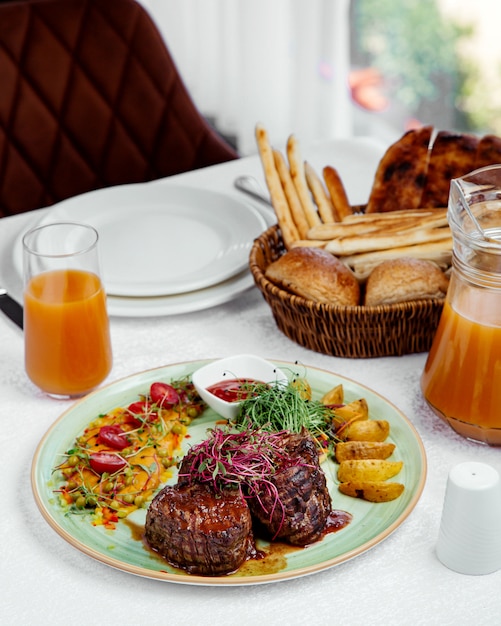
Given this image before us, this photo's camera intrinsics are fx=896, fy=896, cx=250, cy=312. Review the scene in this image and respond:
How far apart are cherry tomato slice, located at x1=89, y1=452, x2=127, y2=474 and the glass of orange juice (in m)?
0.20

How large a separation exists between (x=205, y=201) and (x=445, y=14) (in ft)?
8.34

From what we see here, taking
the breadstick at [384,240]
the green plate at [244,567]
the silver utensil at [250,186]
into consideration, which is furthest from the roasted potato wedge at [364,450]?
the silver utensil at [250,186]

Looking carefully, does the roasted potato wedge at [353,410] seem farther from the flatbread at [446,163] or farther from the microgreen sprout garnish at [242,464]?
the flatbread at [446,163]

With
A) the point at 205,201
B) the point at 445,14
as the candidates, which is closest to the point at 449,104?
the point at 445,14

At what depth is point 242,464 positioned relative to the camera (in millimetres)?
1017

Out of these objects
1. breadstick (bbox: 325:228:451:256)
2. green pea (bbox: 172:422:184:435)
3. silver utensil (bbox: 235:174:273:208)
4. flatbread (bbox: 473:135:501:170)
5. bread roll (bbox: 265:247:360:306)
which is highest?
flatbread (bbox: 473:135:501:170)

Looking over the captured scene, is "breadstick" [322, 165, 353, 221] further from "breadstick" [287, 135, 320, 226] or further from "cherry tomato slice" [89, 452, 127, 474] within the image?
"cherry tomato slice" [89, 452, 127, 474]

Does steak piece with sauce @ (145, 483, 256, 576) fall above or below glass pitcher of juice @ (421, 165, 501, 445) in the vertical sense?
below

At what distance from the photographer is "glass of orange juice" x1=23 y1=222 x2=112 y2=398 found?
127 cm

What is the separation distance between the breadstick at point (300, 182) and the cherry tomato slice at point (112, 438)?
56 centimetres

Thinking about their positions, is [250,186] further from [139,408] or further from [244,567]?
[244,567]

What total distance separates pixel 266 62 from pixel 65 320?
2631mm

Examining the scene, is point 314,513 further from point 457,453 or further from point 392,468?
point 457,453

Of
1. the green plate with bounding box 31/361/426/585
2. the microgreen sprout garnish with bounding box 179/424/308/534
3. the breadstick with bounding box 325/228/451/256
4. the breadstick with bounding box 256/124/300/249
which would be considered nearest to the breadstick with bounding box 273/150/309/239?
the breadstick with bounding box 256/124/300/249
